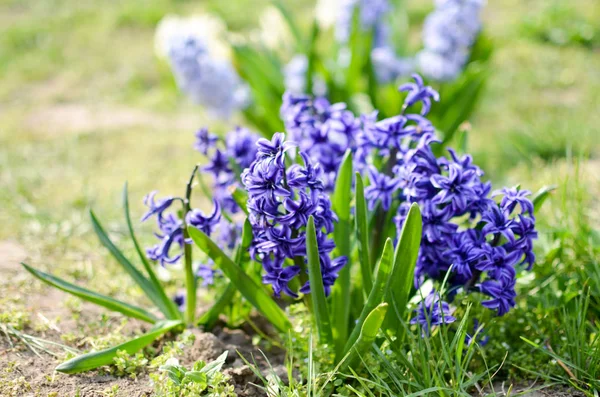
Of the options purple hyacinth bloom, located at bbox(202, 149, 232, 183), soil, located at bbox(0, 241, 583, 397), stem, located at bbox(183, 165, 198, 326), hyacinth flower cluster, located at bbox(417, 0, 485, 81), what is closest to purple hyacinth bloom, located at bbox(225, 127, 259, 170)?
purple hyacinth bloom, located at bbox(202, 149, 232, 183)

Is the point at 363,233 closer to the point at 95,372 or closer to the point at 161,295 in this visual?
the point at 161,295

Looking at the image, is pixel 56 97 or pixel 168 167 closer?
pixel 168 167

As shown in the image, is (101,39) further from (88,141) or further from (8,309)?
(8,309)

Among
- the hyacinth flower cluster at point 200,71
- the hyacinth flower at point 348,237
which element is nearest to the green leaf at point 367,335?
the hyacinth flower at point 348,237

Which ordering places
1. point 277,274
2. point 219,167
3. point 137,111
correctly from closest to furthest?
point 277,274 → point 219,167 → point 137,111

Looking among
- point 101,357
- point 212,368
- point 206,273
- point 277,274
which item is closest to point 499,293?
point 277,274

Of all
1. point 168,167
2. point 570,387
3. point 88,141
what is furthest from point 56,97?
point 570,387

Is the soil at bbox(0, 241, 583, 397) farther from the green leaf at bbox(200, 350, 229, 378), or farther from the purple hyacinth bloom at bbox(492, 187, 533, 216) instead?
the purple hyacinth bloom at bbox(492, 187, 533, 216)
